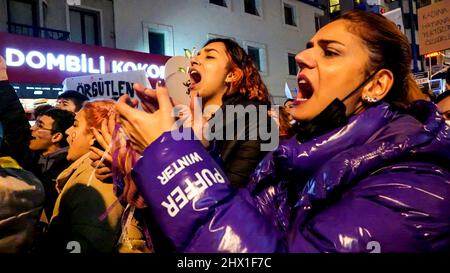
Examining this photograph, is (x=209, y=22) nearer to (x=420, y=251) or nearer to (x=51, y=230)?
(x=51, y=230)

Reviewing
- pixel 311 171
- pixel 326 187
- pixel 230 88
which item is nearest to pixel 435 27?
pixel 230 88

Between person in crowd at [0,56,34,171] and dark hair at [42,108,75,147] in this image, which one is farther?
dark hair at [42,108,75,147]

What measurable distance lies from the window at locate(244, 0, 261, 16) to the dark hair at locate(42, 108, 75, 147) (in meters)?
18.1

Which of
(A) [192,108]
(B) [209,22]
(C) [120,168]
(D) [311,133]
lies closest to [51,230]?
(C) [120,168]

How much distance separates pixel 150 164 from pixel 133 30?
16.1 meters

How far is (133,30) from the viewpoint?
53.5 feet

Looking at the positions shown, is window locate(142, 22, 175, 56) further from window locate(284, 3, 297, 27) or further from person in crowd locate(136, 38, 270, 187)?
person in crowd locate(136, 38, 270, 187)

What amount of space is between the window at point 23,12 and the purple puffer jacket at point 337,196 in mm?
14202

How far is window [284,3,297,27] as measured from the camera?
2416 centimetres

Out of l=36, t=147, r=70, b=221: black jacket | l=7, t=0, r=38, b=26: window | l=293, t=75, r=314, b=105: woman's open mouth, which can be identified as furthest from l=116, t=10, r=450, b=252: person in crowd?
l=7, t=0, r=38, b=26: window

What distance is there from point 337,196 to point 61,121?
13.5 feet

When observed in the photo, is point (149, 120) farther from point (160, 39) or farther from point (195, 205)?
point (160, 39)

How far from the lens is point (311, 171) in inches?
52.7

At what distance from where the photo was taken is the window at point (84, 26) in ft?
49.4
